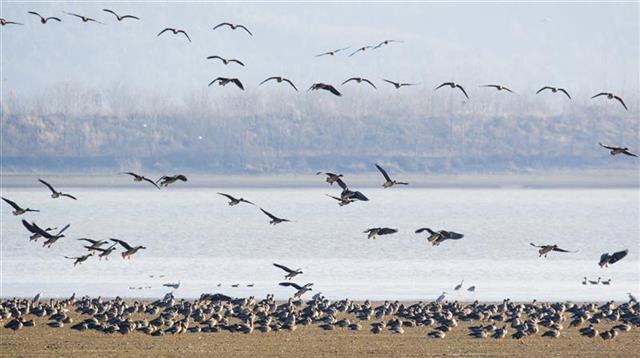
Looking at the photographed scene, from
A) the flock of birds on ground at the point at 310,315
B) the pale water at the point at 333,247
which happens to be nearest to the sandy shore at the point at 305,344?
the flock of birds on ground at the point at 310,315

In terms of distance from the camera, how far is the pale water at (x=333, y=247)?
3588 centimetres

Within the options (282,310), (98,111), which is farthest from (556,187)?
(282,310)

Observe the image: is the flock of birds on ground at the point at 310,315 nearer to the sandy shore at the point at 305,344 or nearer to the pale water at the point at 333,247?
the sandy shore at the point at 305,344

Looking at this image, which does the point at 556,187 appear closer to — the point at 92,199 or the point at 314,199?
the point at 314,199

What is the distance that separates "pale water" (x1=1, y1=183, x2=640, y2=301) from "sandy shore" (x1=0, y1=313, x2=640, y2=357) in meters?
6.37

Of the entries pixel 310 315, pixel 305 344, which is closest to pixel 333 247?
pixel 310 315

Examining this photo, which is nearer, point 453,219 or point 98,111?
point 453,219

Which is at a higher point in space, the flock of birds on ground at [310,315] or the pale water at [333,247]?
the pale water at [333,247]

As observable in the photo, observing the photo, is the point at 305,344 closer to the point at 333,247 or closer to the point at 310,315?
the point at 310,315

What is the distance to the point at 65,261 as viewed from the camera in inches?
1688

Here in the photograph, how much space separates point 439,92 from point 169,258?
336ft

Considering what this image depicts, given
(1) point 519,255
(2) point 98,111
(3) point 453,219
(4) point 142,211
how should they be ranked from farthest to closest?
(2) point 98,111, (4) point 142,211, (3) point 453,219, (1) point 519,255

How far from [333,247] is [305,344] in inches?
947

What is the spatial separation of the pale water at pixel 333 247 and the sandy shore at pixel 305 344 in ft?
20.9
